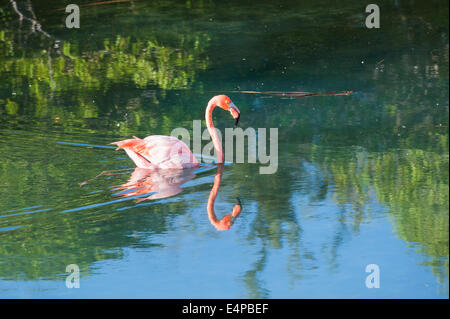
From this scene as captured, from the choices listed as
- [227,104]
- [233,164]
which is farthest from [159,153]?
[227,104]

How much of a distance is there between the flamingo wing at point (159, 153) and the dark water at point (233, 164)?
16cm

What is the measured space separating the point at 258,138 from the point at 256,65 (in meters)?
2.82

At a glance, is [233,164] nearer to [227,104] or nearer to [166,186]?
[227,104]

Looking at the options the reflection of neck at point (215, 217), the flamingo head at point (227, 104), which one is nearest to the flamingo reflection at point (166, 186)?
the reflection of neck at point (215, 217)

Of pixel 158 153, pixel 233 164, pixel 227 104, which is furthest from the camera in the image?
pixel 227 104

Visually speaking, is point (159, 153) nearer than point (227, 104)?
Yes

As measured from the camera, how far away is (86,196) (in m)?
6.87

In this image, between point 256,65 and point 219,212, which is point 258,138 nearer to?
point 219,212

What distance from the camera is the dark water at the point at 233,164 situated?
5.68m

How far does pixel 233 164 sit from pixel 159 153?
713 millimetres

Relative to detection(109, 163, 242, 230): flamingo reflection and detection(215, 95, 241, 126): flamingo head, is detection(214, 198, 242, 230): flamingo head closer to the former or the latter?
detection(109, 163, 242, 230): flamingo reflection

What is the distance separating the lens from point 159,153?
7.51 meters

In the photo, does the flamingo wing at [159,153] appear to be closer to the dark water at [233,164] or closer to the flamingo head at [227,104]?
the dark water at [233,164]
